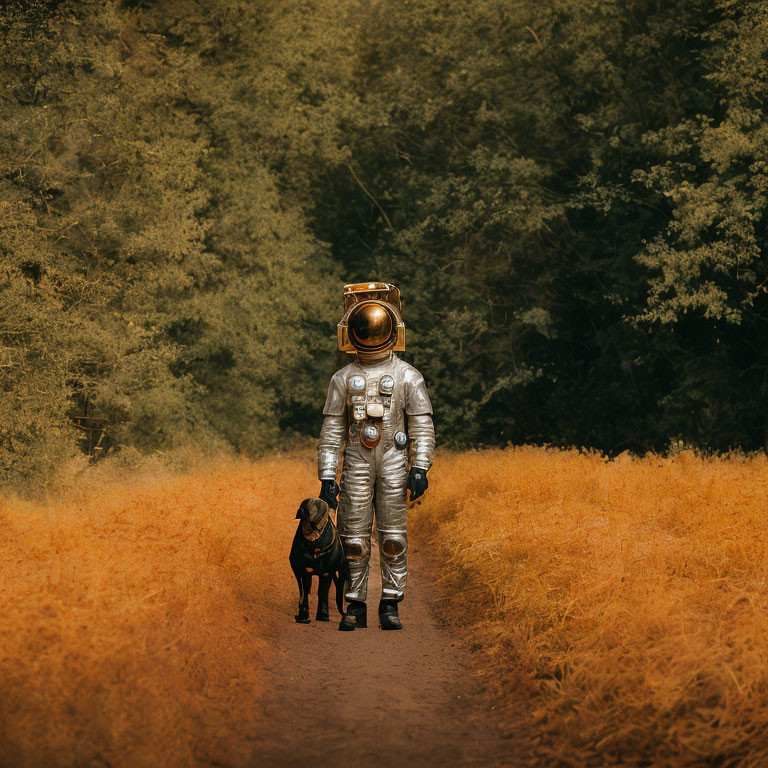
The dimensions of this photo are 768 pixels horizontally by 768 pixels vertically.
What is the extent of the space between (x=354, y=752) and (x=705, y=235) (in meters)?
17.8

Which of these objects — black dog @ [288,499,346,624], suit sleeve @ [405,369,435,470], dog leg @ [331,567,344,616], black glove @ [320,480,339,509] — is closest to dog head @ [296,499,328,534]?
black dog @ [288,499,346,624]

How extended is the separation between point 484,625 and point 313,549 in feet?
4.97

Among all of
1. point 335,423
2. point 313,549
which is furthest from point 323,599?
point 335,423

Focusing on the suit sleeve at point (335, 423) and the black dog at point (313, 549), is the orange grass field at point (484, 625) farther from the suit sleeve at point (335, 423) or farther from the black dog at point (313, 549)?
the suit sleeve at point (335, 423)

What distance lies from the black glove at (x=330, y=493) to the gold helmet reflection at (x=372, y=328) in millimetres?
1184

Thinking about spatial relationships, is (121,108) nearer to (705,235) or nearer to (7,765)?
(705,235)

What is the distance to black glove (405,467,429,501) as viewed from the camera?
7.78 metres

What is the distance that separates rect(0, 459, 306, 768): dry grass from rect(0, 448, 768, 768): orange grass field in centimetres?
1

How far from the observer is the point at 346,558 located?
7887 mm

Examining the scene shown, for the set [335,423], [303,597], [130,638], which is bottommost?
[130,638]

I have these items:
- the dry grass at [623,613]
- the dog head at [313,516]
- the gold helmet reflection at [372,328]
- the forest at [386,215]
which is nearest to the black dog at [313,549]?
the dog head at [313,516]

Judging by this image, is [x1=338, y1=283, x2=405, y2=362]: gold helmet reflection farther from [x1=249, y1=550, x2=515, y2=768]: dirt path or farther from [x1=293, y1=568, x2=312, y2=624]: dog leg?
[x1=249, y1=550, x2=515, y2=768]: dirt path

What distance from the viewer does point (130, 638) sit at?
4.81m

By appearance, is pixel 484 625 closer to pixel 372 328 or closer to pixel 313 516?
pixel 313 516
